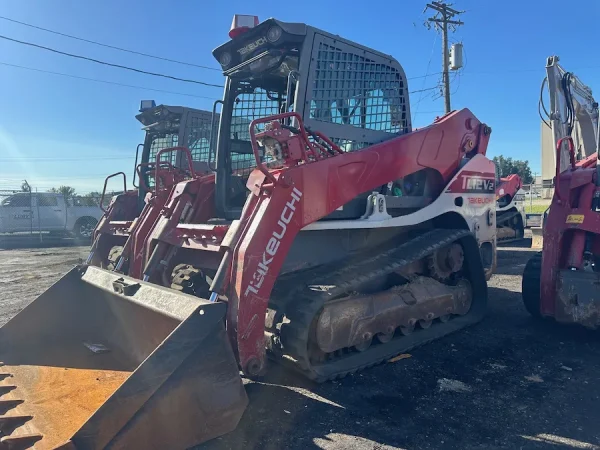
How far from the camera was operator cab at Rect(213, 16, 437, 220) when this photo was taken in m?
4.53

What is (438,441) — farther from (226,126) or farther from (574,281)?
(226,126)

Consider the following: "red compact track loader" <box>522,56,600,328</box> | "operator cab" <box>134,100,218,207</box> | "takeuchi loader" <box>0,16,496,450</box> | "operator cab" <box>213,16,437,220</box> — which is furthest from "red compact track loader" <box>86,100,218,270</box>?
"red compact track loader" <box>522,56,600,328</box>

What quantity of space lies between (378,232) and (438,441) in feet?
7.94

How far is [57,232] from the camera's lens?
20.8 meters

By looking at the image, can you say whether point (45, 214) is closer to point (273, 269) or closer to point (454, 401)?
point (273, 269)

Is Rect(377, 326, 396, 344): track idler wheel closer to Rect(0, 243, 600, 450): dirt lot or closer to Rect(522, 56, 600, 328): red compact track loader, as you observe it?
Rect(0, 243, 600, 450): dirt lot

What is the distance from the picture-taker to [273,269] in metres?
3.67

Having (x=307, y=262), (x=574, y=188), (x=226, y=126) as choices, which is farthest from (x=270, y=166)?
(x=574, y=188)

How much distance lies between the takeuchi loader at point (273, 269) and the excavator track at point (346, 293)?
18 millimetres

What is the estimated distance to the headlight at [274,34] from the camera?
4387 mm

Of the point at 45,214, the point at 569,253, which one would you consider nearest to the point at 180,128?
the point at 569,253

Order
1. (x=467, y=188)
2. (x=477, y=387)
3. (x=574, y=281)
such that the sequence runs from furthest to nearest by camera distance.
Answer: (x=467, y=188), (x=574, y=281), (x=477, y=387)

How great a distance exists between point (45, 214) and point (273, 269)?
760 inches

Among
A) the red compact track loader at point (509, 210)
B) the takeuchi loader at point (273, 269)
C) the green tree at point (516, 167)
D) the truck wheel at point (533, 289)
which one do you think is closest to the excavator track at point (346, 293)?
the takeuchi loader at point (273, 269)
